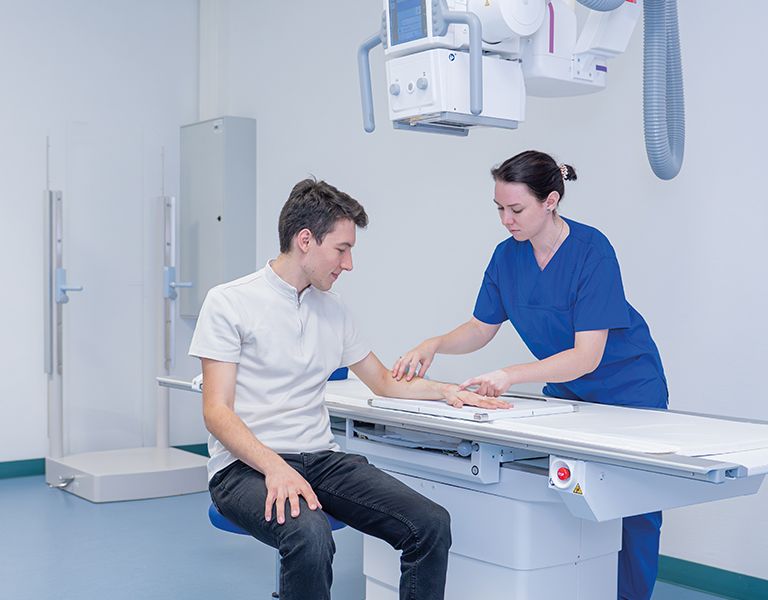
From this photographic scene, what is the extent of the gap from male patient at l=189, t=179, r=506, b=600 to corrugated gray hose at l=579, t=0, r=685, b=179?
34.5 inches

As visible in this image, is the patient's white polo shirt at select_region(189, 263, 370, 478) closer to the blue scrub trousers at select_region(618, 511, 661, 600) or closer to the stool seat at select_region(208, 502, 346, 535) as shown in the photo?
the stool seat at select_region(208, 502, 346, 535)

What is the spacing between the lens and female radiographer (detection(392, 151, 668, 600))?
2443 mm

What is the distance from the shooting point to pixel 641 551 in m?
2.55

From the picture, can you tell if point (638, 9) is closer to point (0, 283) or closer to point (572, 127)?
point (572, 127)

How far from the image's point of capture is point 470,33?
2.13m

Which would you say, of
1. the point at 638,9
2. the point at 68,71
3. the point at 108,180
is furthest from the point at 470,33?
the point at 68,71

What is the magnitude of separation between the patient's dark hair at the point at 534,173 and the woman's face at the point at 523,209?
0.5 inches

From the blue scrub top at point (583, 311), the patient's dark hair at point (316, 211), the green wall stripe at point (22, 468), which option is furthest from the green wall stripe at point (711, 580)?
the green wall stripe at point (22, 468)

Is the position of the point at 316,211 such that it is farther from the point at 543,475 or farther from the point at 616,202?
the point at 616,202

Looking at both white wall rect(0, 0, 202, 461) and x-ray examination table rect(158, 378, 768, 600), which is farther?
white wall rect(0, 0, 202, 461)

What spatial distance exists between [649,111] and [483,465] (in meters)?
1.08

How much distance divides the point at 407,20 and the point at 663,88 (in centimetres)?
80

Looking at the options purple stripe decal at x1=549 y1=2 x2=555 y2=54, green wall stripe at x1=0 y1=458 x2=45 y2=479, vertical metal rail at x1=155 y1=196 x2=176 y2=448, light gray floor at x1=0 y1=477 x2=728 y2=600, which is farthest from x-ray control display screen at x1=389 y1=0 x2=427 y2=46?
green wall stripe at x1=0 y1=458 x2=45 y2=479

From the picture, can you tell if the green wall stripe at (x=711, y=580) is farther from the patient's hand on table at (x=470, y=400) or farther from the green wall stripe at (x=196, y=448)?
the green wall stripe at (x=196, y=448)
